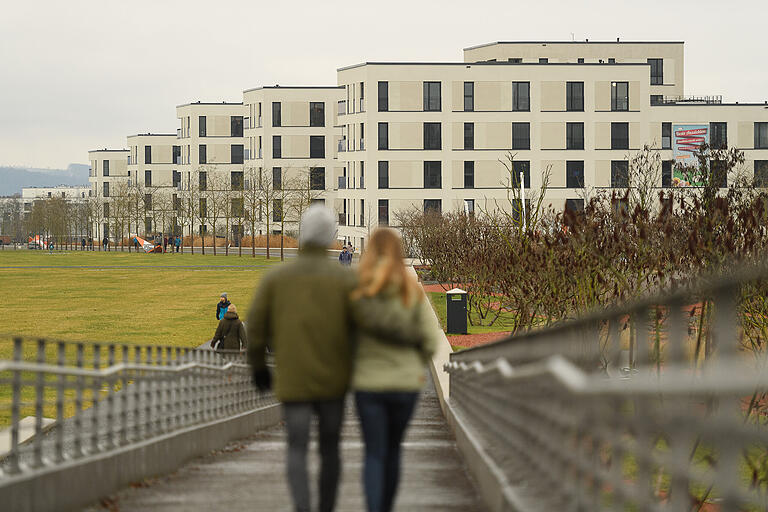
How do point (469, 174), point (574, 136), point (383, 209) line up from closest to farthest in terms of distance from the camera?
point (574, 136) < point (469, 174) < point (383, 209)

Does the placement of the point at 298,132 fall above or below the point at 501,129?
above

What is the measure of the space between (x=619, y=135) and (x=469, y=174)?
1325 centimetres

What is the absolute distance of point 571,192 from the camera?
87938 millimetres

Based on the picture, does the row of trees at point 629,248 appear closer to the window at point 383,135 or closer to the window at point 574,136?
the window at point 383,135

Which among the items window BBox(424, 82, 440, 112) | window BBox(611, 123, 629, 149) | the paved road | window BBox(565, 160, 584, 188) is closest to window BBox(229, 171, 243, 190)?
window BBox(424, 82, 440, 112)

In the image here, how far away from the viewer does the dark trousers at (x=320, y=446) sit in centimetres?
601

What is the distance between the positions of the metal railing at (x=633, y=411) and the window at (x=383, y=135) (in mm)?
81213

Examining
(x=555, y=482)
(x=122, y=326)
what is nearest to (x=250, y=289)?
(x=122, y=326)

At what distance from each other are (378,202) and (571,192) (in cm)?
1655

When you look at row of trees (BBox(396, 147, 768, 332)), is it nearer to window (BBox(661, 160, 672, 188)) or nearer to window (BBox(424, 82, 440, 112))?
window (BBox(424, 82, 440, 112))

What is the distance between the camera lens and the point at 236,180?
118688 mm

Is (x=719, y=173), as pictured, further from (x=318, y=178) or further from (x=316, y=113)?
(x=316, y=113)

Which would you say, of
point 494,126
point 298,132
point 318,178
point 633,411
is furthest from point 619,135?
point 633,411

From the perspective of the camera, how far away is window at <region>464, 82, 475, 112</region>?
87875 mm
